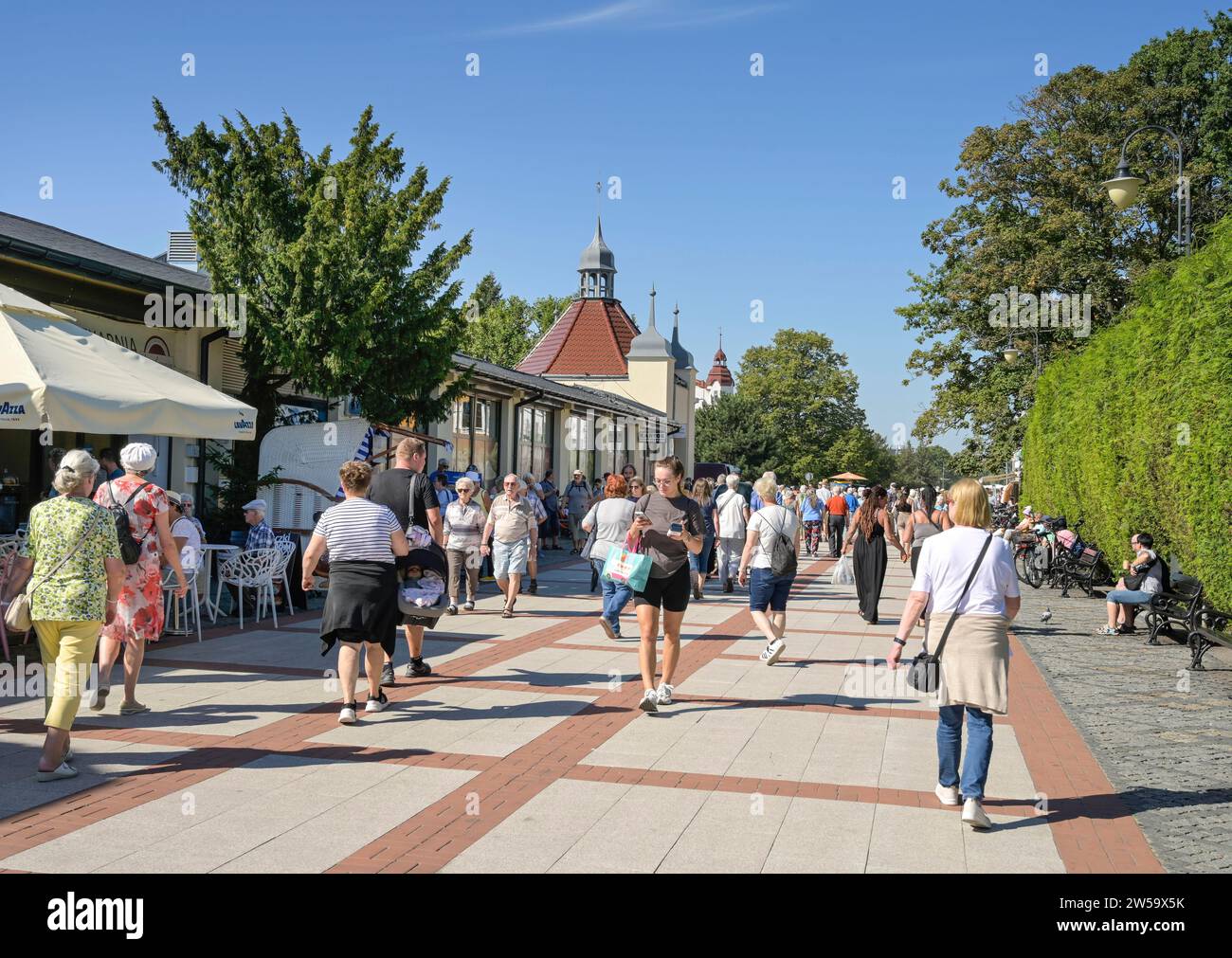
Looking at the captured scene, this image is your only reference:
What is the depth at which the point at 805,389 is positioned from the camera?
255 feet

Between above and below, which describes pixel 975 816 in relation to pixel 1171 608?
below

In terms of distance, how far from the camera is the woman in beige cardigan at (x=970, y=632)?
5.39 m

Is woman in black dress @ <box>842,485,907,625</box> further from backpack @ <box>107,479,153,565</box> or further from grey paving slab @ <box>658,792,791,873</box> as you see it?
backpack @ <box>107,479,153,565</box>

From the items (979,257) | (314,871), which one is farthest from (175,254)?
(979,257)

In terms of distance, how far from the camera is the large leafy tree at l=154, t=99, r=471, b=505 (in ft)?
45.6

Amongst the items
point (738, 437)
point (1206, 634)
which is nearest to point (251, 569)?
point (1206, 634)

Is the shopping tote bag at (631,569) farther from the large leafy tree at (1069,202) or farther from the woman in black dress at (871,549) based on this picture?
the large leafy tree at (1069,202)

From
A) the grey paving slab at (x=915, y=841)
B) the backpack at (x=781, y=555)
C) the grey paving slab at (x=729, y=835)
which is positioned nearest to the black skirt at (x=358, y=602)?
the grey paving slab at (x=729, y=835)

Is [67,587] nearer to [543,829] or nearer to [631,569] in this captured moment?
[543,829]

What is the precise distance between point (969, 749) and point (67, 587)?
4.88 meters

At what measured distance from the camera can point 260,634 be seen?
1125 cm

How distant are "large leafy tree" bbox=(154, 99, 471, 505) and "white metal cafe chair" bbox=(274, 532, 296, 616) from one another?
4.94 ft

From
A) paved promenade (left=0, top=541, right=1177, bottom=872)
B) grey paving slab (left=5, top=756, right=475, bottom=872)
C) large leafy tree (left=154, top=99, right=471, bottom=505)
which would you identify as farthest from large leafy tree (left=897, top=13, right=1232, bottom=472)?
grey paving slab (left=5, top=756, right=475, bottom=872)

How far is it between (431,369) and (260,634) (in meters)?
5.21
